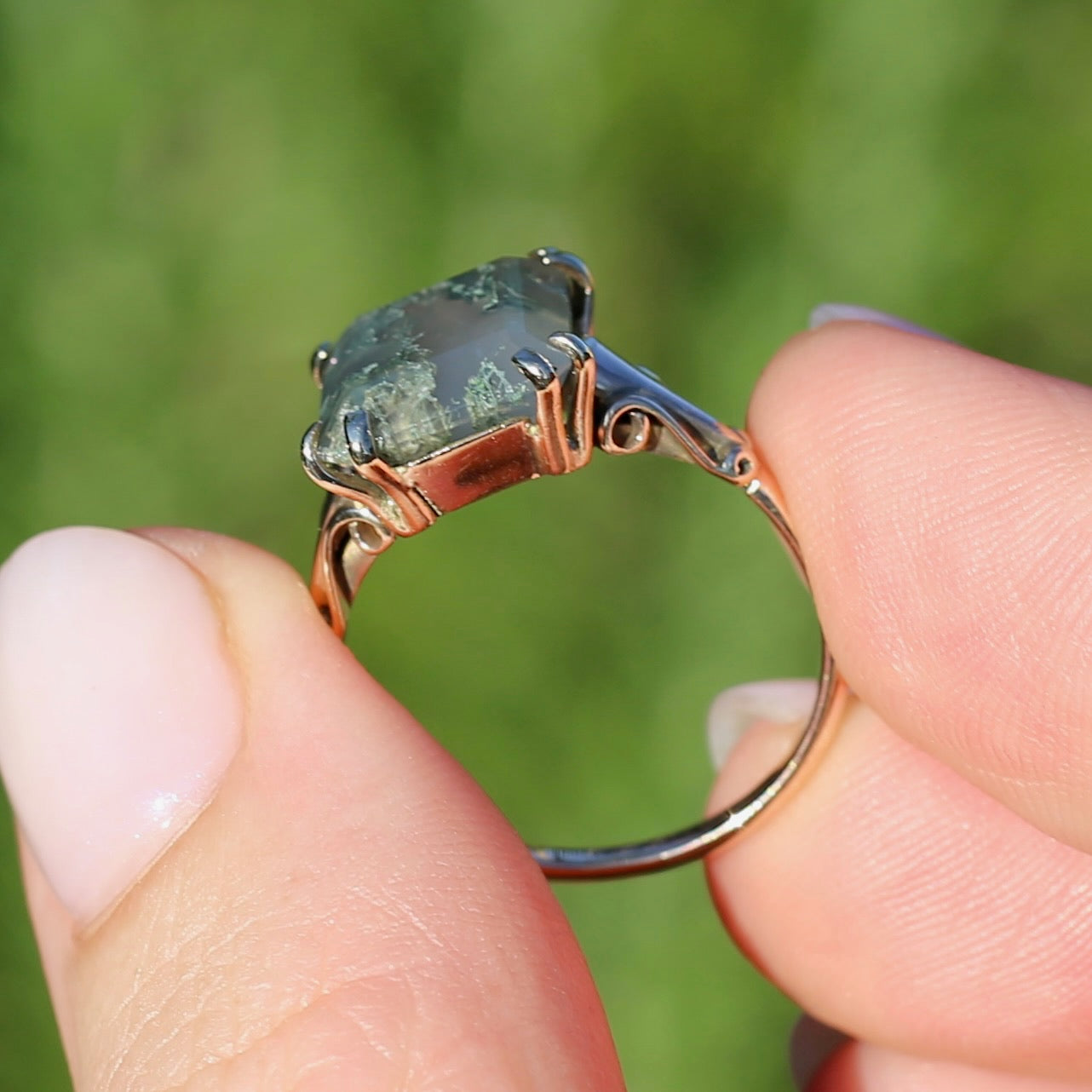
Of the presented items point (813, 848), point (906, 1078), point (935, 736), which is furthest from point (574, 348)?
point (906, 1078)

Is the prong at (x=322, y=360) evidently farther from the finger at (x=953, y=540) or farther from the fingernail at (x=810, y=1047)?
the fingernail at (x=810, y=1047)

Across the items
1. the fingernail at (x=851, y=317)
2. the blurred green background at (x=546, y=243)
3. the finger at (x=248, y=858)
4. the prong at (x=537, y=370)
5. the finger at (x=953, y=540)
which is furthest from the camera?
the blurred green background at (x=546, y=243)

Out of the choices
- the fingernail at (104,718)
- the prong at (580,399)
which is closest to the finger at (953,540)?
the prong at (580,399)

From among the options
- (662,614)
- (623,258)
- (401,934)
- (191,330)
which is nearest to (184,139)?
(191,330)

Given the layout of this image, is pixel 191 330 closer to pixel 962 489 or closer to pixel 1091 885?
pixel 962 489

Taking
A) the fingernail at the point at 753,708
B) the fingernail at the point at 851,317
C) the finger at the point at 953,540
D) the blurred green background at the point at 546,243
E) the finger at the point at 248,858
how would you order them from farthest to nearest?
1. the blurred green background at the point at 546,243
2. the fingernail at the point at 753,708
3. the fingernail at the point at 851,317
4. the finger at the point at 953,540
5. the finger at the point at 248,858

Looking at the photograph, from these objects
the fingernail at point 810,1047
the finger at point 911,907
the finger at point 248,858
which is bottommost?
the fingernail at point 810,1047

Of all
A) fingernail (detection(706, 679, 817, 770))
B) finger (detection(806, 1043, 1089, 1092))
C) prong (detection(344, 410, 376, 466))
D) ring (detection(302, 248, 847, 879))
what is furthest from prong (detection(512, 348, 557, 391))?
finger (detection(806, 1043, 1089, 1092))

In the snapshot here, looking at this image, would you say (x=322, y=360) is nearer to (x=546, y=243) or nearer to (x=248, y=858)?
(x=248, y=858)
